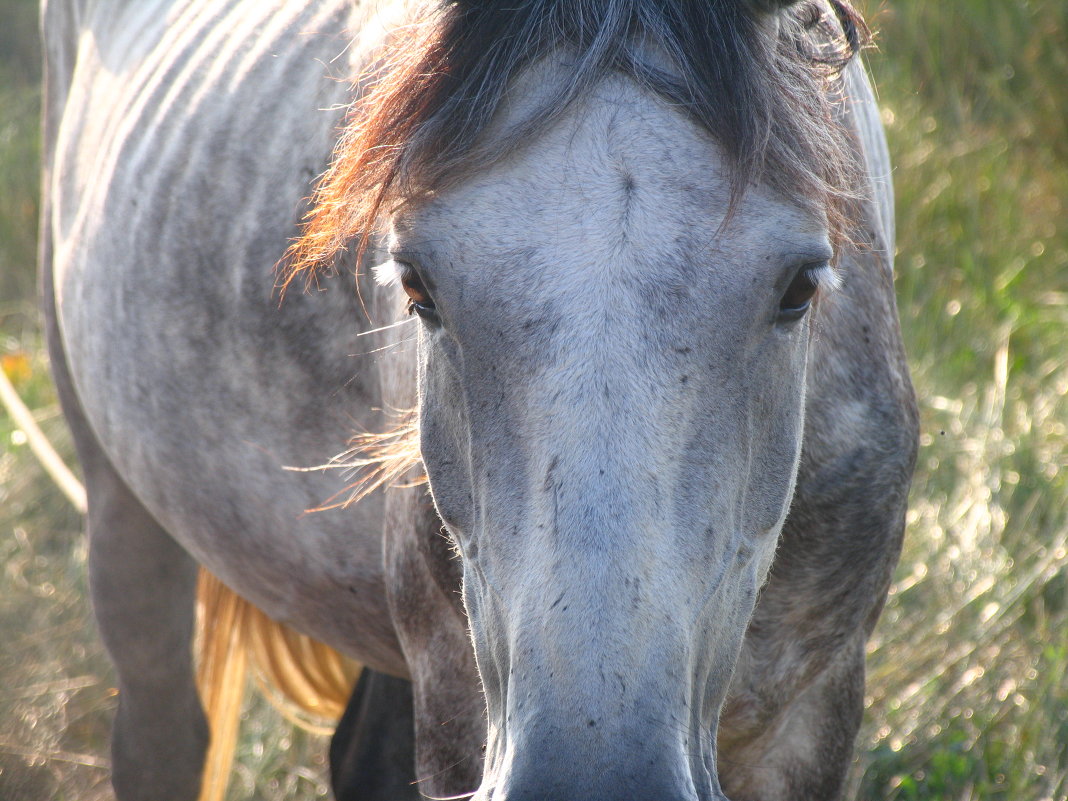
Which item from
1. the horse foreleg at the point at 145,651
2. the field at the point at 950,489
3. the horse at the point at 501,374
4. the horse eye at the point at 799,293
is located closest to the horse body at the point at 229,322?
the horse at the point at 501,374

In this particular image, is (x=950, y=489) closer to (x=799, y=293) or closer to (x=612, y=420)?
(x=799, y=293)

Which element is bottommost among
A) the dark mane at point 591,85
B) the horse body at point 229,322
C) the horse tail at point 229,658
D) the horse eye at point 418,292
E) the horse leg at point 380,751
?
the horse leg at point 380,751

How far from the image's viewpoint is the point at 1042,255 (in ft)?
15.9

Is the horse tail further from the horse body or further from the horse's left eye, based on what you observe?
the horse's left eye

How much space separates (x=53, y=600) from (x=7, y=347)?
1.87 m

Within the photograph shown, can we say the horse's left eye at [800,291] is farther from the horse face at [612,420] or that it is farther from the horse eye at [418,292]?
the horse eye at [418,292]

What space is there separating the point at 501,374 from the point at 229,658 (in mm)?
2001

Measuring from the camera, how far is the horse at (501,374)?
→ 1.18 m

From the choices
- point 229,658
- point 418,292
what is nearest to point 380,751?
point 229,658

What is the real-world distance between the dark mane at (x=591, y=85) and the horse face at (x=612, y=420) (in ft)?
0.11

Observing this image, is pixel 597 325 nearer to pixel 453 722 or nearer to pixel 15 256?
pixel 453 722

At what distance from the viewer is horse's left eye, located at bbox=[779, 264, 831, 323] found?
1.32m

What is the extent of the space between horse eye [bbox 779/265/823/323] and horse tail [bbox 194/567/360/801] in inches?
76.5

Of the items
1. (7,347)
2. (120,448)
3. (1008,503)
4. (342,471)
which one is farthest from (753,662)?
(7,347)
